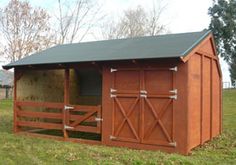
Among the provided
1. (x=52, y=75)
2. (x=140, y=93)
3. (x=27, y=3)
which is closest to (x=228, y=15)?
(x=27, y=3)

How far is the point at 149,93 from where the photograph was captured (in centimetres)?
852

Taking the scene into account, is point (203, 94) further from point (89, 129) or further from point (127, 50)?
point (89, 129)

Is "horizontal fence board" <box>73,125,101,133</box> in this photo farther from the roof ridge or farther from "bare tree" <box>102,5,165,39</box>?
"bare tree" <box>102,5,165,39</box>

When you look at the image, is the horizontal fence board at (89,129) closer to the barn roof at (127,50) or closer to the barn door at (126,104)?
the barn door at (126,104)

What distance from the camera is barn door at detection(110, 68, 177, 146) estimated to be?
825 cm

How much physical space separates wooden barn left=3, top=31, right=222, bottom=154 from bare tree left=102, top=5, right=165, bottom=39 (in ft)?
70.4

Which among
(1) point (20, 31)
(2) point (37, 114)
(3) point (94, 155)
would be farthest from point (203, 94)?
(1) point (20, 31)

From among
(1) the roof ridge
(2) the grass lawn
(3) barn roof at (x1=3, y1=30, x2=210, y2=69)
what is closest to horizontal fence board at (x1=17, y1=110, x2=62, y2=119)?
(2) the grass lawn

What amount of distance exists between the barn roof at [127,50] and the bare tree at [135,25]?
68.1 feet

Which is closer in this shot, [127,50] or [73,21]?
[127,50]

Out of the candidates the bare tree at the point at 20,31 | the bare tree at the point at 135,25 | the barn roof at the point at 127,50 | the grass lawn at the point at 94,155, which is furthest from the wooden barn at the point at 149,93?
the bare tree at the point at 135,25

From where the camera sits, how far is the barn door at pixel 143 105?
8250 millimetres

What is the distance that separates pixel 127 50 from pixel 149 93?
1675mm

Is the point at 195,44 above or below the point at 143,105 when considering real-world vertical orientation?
above
